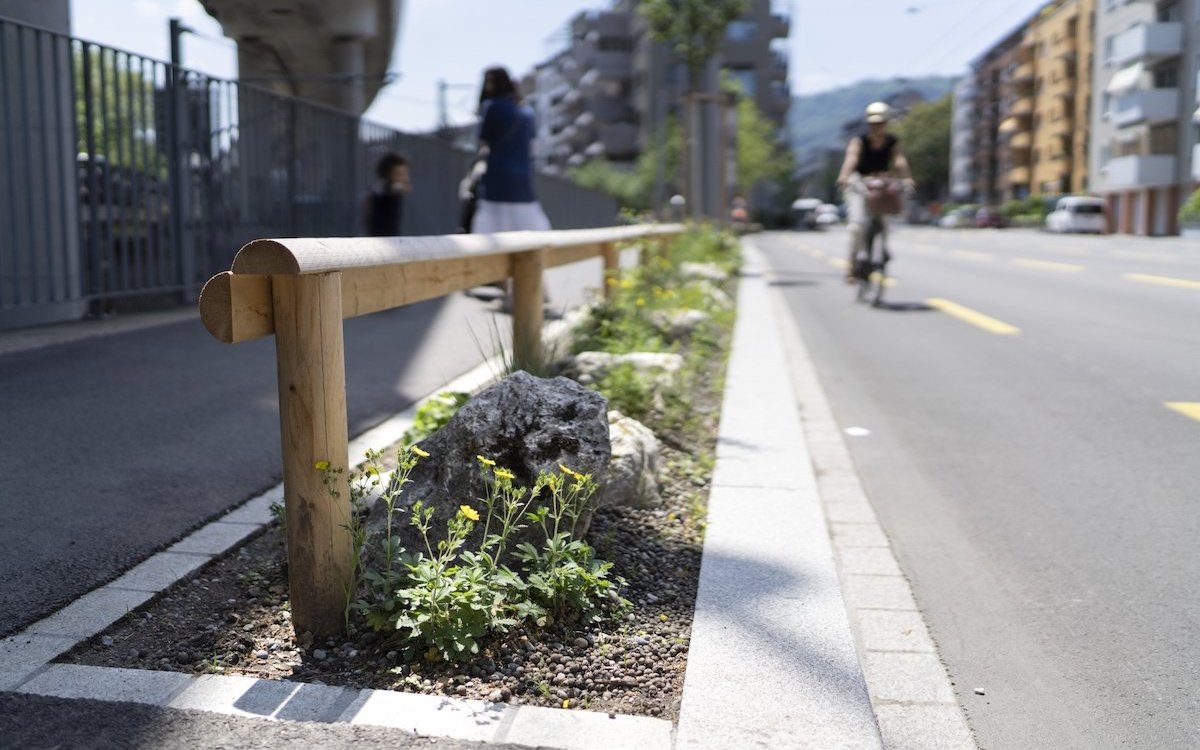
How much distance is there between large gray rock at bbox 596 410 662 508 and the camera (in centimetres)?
399

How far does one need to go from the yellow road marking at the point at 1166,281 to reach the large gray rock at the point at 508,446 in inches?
524

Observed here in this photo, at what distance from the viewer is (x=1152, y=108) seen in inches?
2462

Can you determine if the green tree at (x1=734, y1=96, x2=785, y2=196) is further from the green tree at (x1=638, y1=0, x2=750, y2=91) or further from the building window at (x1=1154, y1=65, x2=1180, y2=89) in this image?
the green tree at (x1=638, y1=0, x2=750, y2=91)

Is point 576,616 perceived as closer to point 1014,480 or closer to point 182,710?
point 182,710

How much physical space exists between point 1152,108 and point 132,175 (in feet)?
208

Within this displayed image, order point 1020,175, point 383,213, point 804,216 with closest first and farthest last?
point 383,213 < point 1020,175 < point 804,216

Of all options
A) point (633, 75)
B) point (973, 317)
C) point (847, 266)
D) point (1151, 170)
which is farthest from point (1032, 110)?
point (973, 317)

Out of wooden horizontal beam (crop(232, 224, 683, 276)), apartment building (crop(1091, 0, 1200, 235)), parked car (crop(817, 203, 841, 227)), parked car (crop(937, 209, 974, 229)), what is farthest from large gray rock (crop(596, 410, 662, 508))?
parked car (crop(817, 203, 841, 227))

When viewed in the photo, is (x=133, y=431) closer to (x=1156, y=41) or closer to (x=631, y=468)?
(x=631, y=468)

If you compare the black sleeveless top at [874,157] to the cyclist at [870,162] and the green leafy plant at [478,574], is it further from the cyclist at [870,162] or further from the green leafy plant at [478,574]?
the green leafy plant at [478,574]

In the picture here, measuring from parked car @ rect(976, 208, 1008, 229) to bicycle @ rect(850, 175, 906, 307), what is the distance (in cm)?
7732

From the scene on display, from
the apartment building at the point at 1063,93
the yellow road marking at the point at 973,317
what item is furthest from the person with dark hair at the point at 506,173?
the apartment building at the point at 1063,93

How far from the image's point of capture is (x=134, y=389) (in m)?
6.27

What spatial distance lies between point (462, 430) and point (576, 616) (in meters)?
0.68
